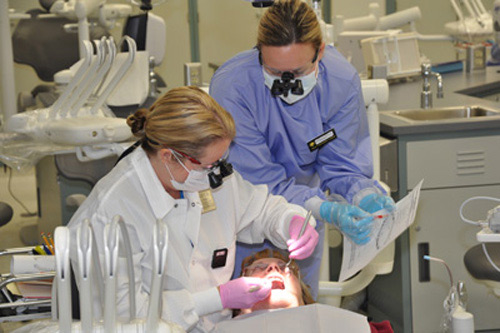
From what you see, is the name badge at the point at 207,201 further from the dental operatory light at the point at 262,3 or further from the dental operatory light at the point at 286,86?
the dental operatory light at the point at 262,3

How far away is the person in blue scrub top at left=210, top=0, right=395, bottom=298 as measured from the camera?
2.32m

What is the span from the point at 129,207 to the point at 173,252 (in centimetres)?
17

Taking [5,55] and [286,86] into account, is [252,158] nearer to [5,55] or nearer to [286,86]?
[286,86]

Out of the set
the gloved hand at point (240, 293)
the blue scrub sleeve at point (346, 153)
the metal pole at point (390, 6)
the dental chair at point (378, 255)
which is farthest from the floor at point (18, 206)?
the metal pole at point (390, 6)

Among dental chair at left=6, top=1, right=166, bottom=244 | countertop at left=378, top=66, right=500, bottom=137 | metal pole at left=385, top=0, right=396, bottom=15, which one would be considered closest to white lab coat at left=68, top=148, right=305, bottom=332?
dental chair at left=6, top=1, right=166, bottom=244

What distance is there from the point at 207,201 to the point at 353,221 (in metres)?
0.40

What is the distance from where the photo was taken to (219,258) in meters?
2.18

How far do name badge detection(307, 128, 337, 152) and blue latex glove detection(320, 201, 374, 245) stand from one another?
29cm

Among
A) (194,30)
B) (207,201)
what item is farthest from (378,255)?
(194,30)

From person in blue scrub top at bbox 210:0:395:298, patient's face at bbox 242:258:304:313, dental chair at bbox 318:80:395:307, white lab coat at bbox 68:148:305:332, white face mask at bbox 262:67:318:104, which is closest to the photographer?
white lab coat at bbox 68:148:305:332

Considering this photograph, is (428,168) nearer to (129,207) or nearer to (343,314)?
(343,314)

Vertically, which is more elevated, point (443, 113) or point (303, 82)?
point (303, 82)

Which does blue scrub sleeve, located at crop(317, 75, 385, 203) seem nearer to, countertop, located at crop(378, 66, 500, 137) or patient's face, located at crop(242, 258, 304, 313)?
patient's face, located at crop(242, 258, 304, 313)

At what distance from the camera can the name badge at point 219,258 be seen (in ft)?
7.12
